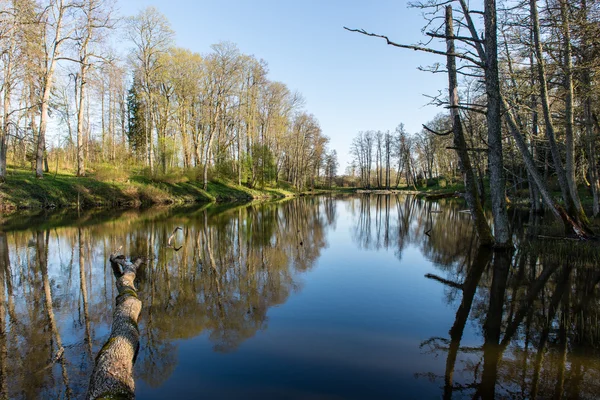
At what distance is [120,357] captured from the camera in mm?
3916

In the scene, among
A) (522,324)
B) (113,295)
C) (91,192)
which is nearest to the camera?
(522,324)

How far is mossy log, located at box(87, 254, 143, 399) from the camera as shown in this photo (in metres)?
3.41

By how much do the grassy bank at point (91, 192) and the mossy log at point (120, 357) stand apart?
784 inches

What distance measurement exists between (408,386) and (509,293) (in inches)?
167

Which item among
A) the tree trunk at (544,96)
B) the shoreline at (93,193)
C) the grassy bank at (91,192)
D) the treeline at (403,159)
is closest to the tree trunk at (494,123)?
the tree trunk at (544,96)

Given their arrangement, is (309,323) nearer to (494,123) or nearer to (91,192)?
(494,123)

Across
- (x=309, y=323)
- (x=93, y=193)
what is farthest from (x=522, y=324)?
(x=93, y=193)

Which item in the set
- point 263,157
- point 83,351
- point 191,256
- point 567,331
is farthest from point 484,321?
point 263,157

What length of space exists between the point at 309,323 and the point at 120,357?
9.05 ft

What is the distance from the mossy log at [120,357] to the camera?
341 centimetres

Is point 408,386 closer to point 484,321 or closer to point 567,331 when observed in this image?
point 484,321

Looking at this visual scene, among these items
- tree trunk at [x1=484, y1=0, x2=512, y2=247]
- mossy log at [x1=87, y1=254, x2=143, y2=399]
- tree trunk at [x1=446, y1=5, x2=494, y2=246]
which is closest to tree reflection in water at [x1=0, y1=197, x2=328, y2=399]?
mossy log at [x1=87, y1=254, x2=143, y2=399]

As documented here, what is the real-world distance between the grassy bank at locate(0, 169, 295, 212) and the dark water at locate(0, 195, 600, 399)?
12064 millimetres

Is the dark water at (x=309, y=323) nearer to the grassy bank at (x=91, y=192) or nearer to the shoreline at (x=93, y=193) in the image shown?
the shoreline at (x=93, y=193)
